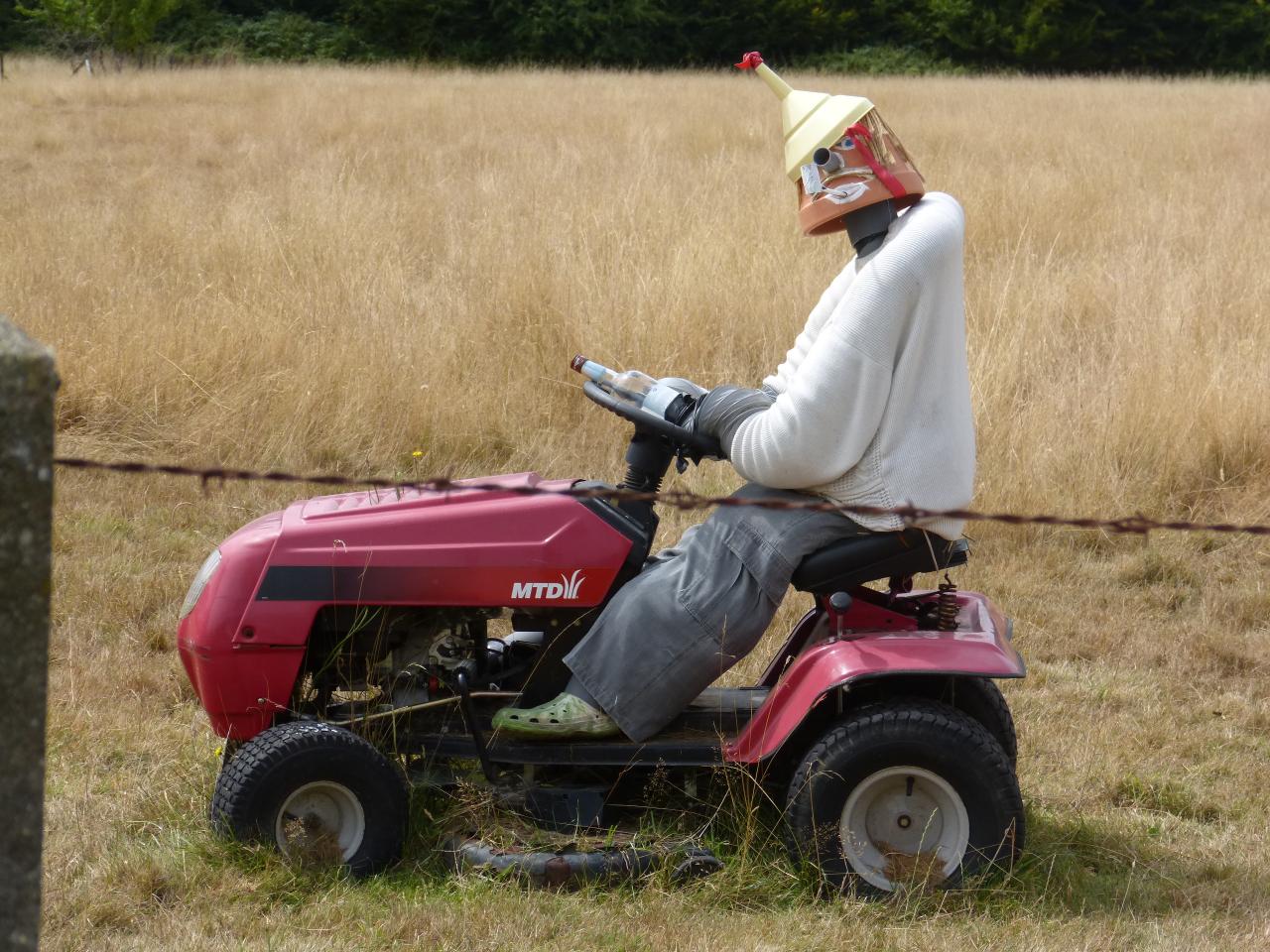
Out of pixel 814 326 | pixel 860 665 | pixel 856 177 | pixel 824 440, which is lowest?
pixel 860 665

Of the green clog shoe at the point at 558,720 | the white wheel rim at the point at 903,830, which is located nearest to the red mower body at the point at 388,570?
the green clog shoe at the point at 558,720

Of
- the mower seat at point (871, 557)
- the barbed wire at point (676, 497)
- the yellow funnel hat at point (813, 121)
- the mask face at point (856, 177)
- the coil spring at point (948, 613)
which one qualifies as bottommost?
the coil spring at point (948, 613)

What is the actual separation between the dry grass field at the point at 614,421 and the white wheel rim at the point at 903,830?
0.28ft

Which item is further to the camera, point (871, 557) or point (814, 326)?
point (814, 326)

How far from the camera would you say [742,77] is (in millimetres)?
25109

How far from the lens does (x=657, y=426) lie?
3.33 m

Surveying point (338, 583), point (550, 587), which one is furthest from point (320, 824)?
point (550, 587)

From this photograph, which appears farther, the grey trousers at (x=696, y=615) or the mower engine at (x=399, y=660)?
the mower engine at (x=399, y=660)

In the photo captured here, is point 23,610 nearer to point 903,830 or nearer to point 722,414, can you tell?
point 722,414

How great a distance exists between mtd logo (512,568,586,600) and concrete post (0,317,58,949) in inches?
65.4

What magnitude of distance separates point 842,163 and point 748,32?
35.8 m

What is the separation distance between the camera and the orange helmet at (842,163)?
131 inches

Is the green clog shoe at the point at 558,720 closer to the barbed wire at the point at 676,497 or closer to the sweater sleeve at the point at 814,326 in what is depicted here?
the barbed wire at the point at 676,497

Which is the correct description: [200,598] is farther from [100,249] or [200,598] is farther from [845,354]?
[100,249]
